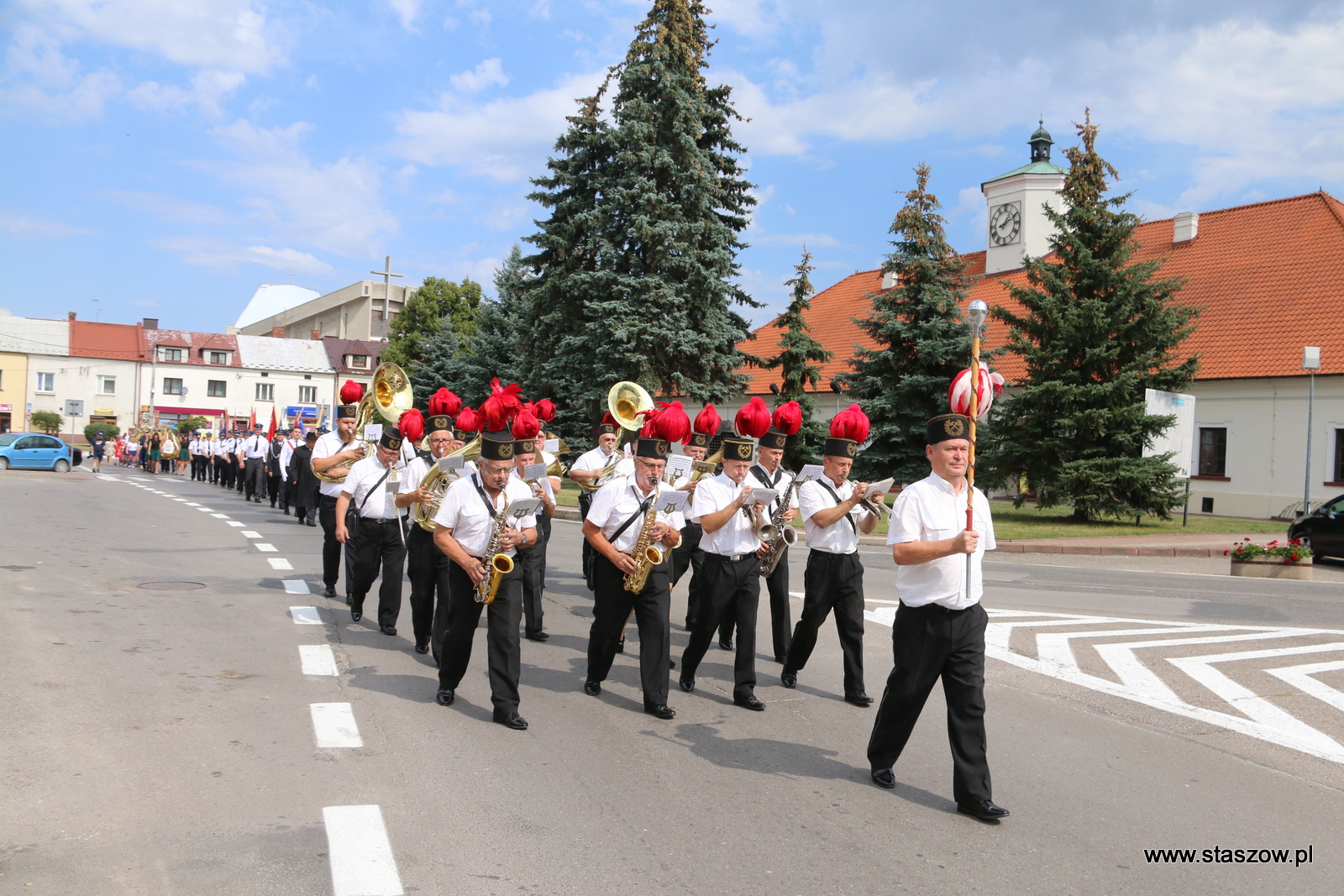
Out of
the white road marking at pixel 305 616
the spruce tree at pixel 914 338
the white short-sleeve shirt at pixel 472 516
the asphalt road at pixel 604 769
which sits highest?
the spruce tree at pixel 914 338

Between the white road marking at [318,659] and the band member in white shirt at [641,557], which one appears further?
A: the white road marking at [318,659]

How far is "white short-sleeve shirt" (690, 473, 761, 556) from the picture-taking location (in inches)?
294

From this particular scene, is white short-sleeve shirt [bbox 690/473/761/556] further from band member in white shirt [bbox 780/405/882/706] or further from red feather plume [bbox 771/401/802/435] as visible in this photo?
red feather plume [bbox 771/401/802/435]

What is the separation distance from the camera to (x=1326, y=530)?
19500 millimetres

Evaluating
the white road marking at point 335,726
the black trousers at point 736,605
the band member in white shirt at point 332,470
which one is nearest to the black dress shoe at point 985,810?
the black trousers at point 736,605

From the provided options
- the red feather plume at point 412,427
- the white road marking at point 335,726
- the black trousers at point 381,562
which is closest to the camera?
the white road marking at point 335,726

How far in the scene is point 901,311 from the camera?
102ft

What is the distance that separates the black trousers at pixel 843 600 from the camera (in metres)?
7.52

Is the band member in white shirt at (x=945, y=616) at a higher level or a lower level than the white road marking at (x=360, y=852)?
higher

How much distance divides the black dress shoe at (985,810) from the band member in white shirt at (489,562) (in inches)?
109

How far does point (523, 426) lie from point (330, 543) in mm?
5302

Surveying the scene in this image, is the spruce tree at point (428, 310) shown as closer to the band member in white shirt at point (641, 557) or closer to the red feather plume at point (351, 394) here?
the red feather plume at point (351, 394)

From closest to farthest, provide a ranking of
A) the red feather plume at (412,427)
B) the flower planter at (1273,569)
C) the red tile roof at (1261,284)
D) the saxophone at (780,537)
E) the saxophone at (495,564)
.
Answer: the saxophone at (495,564), the saxophone at (780,537), the red feather plume at (412,427), the flower planter at (1273,569), the red tile roof at (1261,284)

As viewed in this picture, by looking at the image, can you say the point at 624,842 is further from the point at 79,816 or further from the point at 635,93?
the point at 635,93
